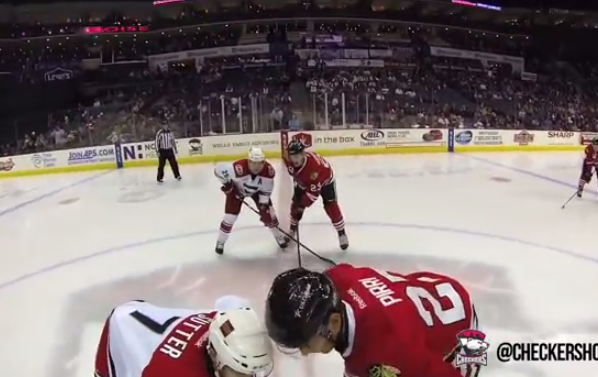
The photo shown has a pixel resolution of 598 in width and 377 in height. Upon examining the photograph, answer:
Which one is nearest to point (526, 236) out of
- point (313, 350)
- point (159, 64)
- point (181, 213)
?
point (181, 213)

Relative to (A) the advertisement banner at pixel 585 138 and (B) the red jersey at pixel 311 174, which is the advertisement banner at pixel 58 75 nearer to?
(A) the advertisement banner at pixel 585 138

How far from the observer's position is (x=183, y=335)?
1655 millimetres

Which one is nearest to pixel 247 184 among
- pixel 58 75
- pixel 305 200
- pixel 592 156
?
pixel 305 200

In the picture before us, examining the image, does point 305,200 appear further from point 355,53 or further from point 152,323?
point 355,53

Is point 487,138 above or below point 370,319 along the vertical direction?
below

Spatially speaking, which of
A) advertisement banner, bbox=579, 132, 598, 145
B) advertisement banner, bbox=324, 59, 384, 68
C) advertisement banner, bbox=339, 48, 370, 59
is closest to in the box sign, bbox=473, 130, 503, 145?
advertisement banner, bbox=579, 132, 598, 145

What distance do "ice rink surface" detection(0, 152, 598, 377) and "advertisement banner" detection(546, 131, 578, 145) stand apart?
189 centimetres

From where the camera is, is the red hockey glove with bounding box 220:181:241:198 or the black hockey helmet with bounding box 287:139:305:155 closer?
the black hockey helmet with bounding box 287:139:305:155

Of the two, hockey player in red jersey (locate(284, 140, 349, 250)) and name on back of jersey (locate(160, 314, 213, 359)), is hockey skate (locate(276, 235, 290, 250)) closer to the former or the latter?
hockey player in red jersey (locate(284, 140, 349, 250))

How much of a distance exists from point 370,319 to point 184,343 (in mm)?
479

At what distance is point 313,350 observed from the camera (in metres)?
1.58

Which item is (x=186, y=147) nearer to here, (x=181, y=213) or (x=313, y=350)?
(x=181, y=213)

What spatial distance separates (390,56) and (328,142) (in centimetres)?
525

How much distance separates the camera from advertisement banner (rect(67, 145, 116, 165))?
10.7 meters
